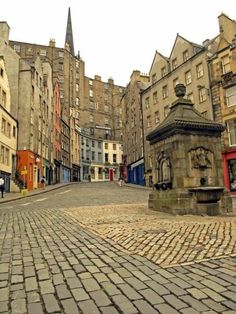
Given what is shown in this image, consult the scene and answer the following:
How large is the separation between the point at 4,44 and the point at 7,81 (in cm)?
667

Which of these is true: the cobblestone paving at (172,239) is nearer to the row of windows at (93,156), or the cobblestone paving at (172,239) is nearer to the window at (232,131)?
the window at (232,131)

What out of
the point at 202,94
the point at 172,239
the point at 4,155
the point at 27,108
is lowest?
the point at 172,239

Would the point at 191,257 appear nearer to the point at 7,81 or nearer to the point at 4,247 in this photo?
the point at 4,247

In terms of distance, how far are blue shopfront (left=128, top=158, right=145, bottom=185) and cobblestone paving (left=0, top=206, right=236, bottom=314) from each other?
39291 millimetres

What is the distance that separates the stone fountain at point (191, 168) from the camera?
432 inches

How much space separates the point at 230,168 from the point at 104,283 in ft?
84.8

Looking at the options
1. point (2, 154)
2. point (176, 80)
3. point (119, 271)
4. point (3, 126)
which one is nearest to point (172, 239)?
point (119, 271)

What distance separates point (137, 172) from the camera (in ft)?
155

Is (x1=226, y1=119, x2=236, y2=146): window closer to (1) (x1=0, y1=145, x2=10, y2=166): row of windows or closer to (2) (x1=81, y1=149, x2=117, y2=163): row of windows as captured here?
(1) (x1=0, y1=145, x2=10, y2=166): row of windows

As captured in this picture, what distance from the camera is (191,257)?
4816mm

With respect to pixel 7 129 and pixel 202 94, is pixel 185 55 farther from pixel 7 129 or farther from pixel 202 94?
pixel 7 129

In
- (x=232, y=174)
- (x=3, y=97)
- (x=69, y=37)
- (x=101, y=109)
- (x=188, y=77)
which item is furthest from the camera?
(x=69, y=37)

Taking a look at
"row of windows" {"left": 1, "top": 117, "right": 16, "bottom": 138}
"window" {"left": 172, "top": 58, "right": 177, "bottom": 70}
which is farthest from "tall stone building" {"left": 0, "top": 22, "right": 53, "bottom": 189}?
"window" {"left": 172, "top": 58, "right": 177, "bottom": 70}

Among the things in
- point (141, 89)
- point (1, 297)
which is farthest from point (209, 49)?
point (1, 297)
